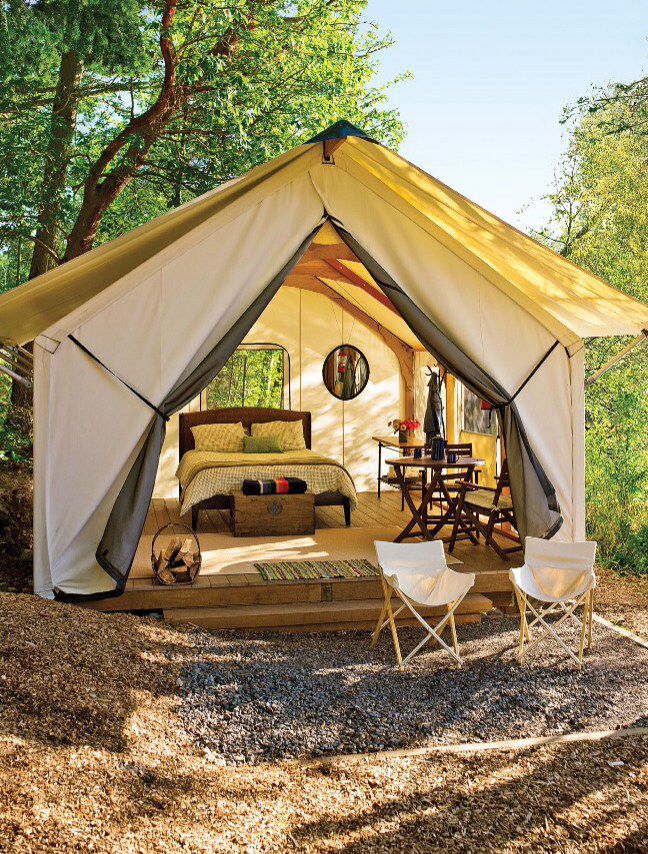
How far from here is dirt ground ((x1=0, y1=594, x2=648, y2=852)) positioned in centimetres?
298

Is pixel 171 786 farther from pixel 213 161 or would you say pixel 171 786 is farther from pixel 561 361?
pixel 213 161

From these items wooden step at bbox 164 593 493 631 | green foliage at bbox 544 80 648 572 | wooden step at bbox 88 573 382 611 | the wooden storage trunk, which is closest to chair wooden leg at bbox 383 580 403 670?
wooden step at bbox 164 593 493 631

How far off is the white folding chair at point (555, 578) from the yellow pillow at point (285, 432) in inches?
210

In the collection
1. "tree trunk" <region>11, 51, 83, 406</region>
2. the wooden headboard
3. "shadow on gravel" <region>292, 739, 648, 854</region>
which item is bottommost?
"shadow on gravel" <region>292, 739, 648, 854</region>

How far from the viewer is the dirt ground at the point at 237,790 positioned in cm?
298

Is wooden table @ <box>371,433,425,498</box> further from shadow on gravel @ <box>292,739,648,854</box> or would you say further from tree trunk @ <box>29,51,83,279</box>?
shadow on gravel @ <box>292,739,648,854</box>

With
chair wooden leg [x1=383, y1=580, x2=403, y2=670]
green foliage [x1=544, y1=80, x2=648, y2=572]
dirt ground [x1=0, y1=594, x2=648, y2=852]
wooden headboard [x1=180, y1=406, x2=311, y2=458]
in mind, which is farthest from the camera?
wooden headboard [x1=180, y1=406, x2=311, y2=458]

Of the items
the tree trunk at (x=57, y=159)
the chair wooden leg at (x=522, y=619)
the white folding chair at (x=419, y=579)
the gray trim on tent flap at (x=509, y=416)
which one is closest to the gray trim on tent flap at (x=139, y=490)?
the gray trim on tent flap at (x=509, y=416)

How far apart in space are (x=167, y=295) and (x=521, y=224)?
42.9 ft

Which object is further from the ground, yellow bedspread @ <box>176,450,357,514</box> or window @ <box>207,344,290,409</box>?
window @ <box>207,344,290,409</box>

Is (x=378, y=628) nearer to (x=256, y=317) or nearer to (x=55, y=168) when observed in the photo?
(x=256, y=317)

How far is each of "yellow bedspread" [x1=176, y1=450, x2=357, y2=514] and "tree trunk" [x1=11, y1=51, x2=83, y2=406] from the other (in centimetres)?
306

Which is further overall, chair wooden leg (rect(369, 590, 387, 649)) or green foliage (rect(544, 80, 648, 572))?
green foliage (rect(544, 80, 648, 572))

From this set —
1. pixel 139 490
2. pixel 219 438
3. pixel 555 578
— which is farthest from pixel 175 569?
pixel 219 438
